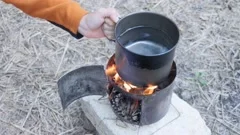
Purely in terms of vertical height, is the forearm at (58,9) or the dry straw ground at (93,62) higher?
the forearm at (58,9)

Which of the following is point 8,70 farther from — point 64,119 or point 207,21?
point 207,21

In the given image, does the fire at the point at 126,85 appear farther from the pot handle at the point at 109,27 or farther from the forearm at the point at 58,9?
the forearm at the point at 58,9

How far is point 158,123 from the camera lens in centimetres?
211

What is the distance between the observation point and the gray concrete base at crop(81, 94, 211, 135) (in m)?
2.08

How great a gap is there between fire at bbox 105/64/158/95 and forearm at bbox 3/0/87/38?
267mm

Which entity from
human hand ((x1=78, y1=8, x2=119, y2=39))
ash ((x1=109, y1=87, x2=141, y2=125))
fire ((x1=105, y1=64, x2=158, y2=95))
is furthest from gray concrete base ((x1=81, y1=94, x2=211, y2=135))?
human hand ((x1=78, y1=8, x2=119, y2=39))

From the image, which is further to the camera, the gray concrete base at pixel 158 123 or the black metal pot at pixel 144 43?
the gray concrete base at pixel 158 123

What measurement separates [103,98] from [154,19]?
63 centimetres

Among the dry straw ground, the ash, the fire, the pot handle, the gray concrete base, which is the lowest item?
the dry straw ground

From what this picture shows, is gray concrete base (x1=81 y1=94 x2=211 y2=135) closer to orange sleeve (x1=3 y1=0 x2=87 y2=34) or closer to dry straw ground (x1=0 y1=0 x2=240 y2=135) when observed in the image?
dry straw ground (x1=0 y1=0 x2=240 y2=135)

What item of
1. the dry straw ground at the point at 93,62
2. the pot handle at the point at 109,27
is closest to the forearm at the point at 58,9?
the pot handle at the point at 109,27

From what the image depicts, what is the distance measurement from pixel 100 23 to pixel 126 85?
0.30 m

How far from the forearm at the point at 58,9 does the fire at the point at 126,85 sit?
27 cm

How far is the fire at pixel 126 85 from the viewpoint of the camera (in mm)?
1841
